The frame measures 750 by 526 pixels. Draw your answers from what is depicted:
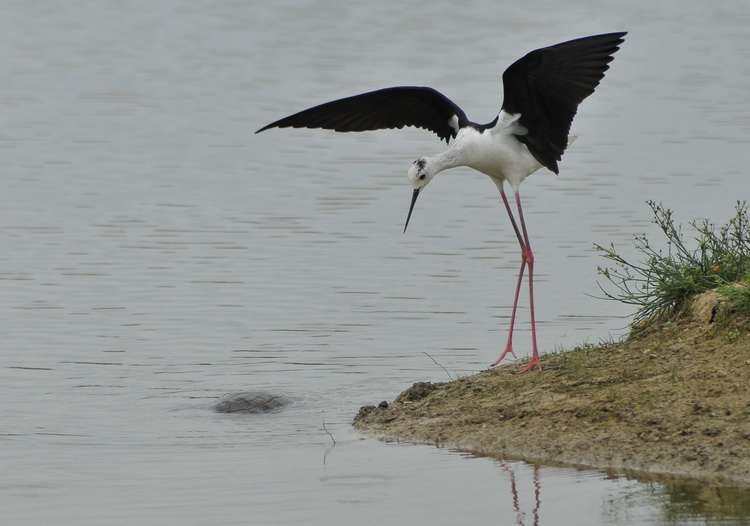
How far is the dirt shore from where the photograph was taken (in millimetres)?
6676

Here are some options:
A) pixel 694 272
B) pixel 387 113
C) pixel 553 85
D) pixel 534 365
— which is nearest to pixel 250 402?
pixel 534 365

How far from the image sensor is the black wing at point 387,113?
8973mm

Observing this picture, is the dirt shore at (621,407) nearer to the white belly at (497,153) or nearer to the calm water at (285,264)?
the calm water at (285,264)

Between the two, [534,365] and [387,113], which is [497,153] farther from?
[534,365]

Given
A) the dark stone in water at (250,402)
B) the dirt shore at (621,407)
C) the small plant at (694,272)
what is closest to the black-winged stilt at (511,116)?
the dirt shore at (621,407)

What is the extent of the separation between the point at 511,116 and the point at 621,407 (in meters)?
2.37

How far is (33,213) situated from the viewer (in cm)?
1483

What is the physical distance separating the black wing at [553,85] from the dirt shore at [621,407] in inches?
54.4

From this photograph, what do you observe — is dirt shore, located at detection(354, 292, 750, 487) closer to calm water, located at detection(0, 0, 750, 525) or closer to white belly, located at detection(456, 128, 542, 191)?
calm water, located at detection(0, 0, 750, 525)

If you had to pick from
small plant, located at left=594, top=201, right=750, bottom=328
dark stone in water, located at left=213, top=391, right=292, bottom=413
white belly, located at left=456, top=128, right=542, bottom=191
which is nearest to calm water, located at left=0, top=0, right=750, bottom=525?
dark stone in water, located at left=213, top=391, right=292, bottom=413

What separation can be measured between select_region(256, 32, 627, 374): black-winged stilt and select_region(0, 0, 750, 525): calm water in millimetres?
1507

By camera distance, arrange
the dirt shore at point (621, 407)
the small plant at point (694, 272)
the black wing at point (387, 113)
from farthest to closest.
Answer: the black wing at point (387, 113) < the small plant at point (694, 272) < the dirt shore at point (621, 407)

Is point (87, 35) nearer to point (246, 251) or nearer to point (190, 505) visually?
point (246, 251)

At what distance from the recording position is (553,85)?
8.50 meters
